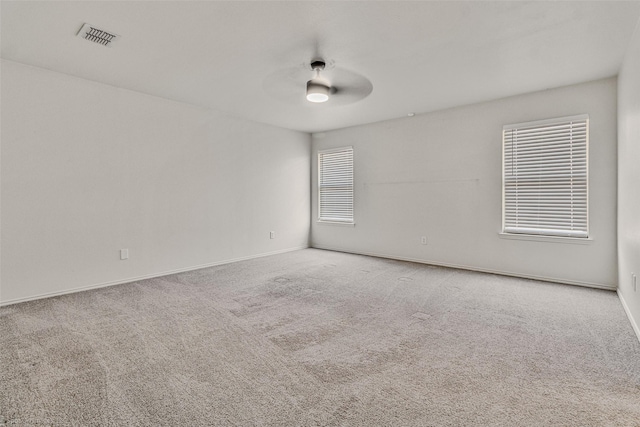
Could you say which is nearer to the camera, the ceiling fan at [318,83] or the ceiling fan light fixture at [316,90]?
the ceiling fan at [318,83]

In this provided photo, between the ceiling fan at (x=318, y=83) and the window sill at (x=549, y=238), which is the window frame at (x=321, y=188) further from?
the window sill at (x=549, y=238)

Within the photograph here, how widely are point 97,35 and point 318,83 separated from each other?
2.05 m

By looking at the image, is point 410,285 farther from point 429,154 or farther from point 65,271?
point 65,271

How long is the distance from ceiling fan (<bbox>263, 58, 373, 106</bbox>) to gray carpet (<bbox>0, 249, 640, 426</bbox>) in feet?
7.68

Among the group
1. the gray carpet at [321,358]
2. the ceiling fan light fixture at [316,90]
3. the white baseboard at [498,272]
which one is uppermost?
the ceiling fan light fixture at [316,90]

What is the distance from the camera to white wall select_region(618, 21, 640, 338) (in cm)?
249

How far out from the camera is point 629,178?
110 inches

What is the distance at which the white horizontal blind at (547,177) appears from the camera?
12.5 feet

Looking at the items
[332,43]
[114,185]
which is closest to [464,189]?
[332,43]

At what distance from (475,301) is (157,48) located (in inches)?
158

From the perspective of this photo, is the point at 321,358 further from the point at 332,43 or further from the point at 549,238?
the point at 549,238

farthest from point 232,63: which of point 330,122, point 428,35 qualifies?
point 330,122

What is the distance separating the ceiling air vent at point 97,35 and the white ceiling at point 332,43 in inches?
2.8

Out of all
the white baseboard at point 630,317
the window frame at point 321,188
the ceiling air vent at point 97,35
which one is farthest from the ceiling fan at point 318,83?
the white baseboard at point 630,317
